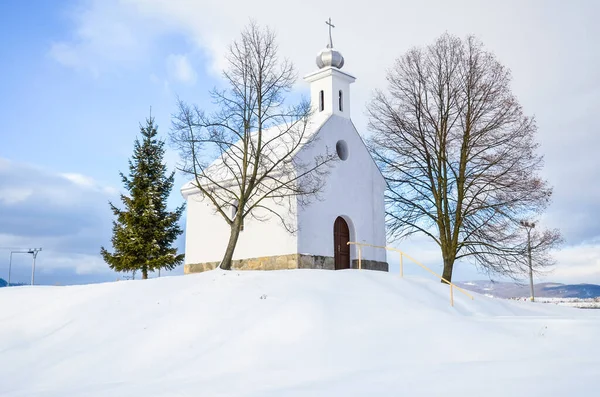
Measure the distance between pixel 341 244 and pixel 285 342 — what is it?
36.0 feet

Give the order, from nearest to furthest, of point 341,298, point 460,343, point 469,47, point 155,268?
point 460,343, point 341,298, point 469,47, point 155,268

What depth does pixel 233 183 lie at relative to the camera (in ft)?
77.8

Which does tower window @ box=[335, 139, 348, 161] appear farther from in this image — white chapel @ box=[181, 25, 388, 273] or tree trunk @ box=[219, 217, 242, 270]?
tree trunk @ box=[219, 217, 242, 270]

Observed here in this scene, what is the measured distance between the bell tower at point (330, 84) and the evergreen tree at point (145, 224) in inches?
386

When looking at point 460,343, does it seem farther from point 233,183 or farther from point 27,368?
point 233,183

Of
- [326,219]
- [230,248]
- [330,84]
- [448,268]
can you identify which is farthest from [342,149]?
[230,248]

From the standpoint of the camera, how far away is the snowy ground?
9820 millimetres

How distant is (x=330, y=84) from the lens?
80.2ft

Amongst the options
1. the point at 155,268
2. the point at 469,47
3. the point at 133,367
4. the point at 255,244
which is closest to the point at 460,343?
the point at 133,367

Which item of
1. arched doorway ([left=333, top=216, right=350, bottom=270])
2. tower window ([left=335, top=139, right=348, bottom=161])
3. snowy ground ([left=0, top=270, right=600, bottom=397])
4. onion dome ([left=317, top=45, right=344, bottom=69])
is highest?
onion dome ([left=317, top=45, right=344, bottom=69])

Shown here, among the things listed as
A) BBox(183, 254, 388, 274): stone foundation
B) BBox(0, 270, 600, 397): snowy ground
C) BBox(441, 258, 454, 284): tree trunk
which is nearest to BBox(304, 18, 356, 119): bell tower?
BBox(183, 254, 388, 274): stone foundation

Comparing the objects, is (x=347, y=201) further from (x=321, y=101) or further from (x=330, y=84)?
(x=330, y=84)

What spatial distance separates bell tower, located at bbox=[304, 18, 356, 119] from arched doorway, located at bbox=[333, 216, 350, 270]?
463cm

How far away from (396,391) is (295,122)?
46.2ft
